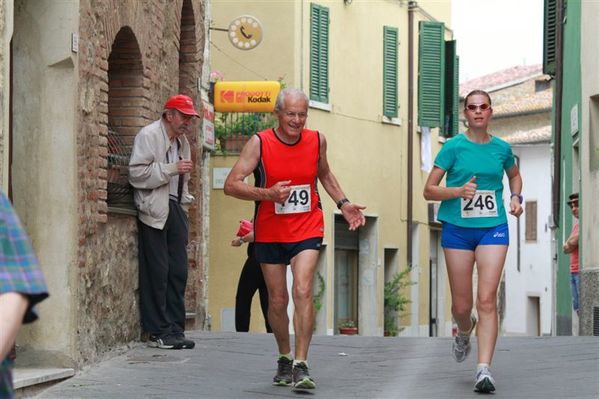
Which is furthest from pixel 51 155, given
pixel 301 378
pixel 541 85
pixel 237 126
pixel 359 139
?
pixel 541 85

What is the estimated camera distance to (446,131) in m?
33.9

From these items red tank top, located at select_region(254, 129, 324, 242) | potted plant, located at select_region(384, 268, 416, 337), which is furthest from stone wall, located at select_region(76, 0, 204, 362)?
potted plant, located at select_region(384, 268, 416, 337)

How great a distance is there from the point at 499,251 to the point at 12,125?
337 centimetres

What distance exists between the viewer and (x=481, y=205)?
343 inches

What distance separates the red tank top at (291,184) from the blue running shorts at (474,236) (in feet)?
2.61

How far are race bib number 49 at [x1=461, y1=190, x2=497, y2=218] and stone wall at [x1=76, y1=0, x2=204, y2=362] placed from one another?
8.86 feet

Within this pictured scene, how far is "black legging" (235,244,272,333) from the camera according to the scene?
13.7m

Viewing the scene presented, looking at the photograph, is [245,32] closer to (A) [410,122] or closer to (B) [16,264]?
(A) [410,122]

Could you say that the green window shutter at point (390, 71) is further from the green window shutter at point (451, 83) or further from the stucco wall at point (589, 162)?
the stucco wall at point (589, 162)

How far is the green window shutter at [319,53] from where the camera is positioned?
26891mm

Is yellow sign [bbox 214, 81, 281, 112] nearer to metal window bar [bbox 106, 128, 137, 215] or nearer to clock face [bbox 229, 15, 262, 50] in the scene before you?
clock face [bbox 229, 15, 262, 50]

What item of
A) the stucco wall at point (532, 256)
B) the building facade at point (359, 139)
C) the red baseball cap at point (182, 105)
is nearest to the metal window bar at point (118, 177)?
the red baseball cap at point (182, 105)

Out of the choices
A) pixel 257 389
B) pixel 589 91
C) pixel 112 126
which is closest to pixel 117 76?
pixel 112 126

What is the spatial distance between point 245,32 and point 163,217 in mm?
12715
